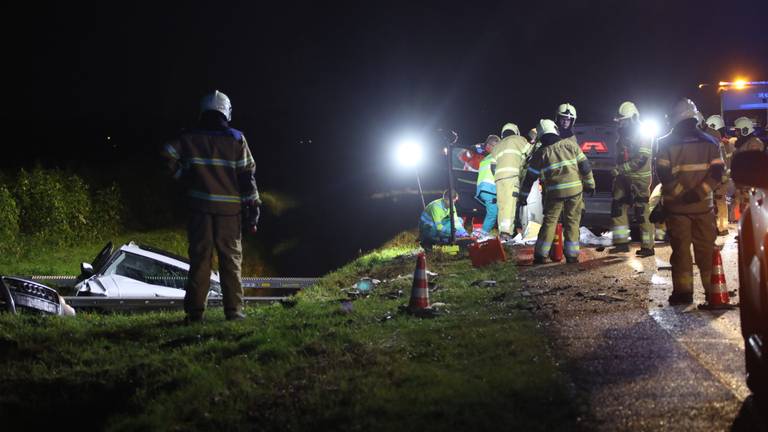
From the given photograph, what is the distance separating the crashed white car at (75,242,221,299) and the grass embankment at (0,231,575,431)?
457 centimetres

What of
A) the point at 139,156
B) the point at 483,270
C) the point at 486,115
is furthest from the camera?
the point at 486,115

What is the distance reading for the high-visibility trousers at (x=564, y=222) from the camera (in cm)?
1091

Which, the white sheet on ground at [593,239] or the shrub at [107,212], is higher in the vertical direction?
the shrub at [107,212]

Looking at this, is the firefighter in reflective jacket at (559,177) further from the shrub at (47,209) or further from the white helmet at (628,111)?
the shrub at (47,209)

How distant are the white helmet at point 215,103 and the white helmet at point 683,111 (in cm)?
426

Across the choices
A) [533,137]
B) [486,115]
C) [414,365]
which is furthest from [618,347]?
[486,115]

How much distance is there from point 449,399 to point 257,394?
4.14 ft

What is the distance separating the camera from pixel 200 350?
6.30 m

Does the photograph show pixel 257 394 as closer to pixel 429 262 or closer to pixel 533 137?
pixel 429 262

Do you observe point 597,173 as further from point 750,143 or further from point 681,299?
point 681,299

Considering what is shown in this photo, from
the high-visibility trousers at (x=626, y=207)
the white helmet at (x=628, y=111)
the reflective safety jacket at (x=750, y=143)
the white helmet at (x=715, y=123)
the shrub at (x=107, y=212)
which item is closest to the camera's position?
the high-visibility trousers at (x=626, y=207)

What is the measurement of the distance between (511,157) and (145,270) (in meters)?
6.22

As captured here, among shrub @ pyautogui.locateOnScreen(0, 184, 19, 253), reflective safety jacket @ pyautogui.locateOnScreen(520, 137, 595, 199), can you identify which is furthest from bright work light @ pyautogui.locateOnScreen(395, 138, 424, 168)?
shrub @ pyautogui.locateOnScreen(0, 184, 19, 253)

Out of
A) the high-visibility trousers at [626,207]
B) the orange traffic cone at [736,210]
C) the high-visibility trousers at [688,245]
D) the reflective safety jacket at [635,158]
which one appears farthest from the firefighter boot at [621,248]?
the orange traffic cone at [736,210]
